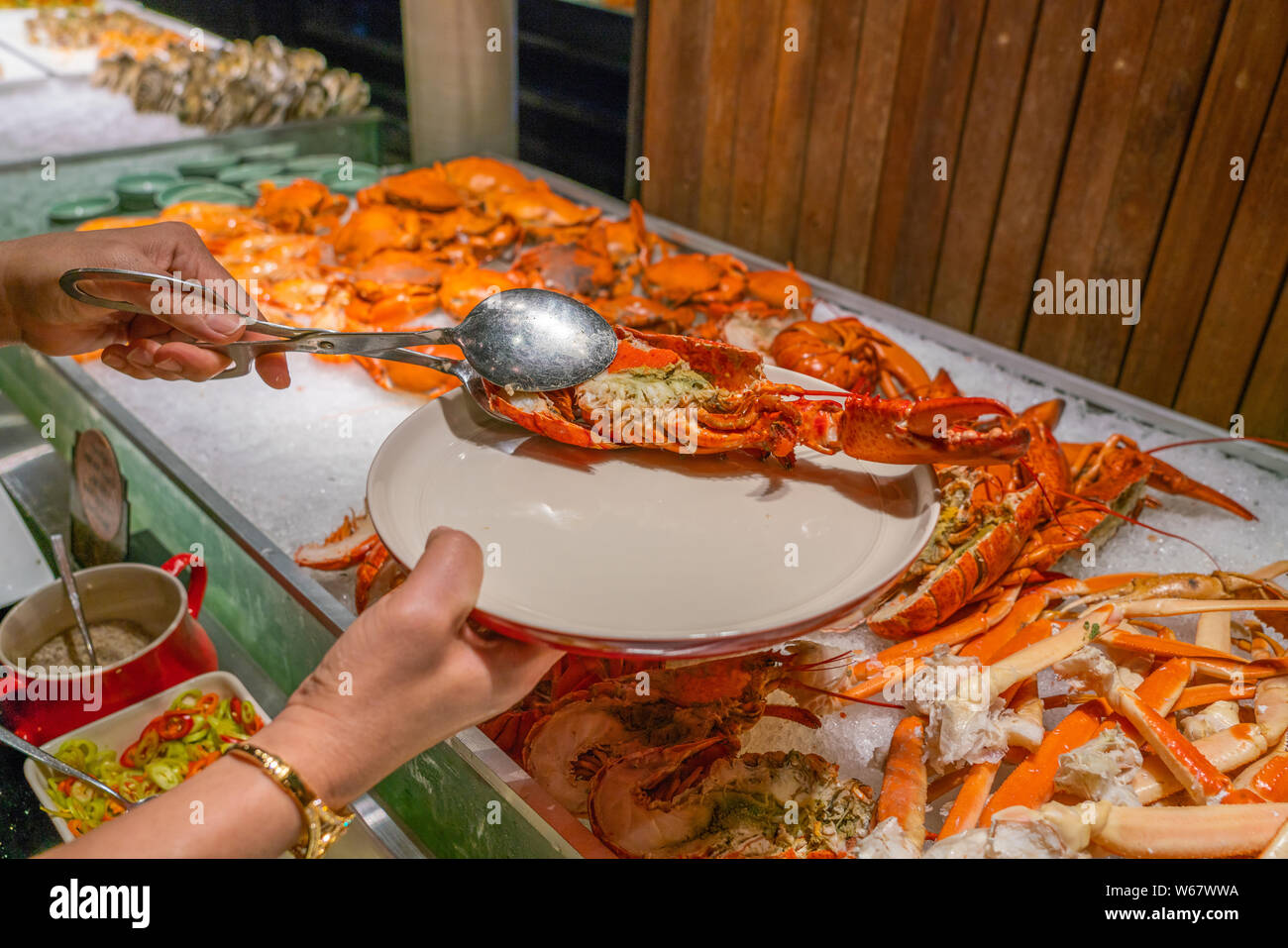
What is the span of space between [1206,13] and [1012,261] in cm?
71

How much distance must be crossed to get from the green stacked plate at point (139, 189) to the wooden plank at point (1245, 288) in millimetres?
3348

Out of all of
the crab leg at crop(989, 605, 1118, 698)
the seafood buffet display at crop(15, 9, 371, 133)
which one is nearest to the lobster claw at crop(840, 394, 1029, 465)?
the crab leg at crop(989, 605, 1118, 698)

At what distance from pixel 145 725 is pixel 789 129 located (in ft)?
7.92

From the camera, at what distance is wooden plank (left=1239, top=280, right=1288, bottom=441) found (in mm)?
2061

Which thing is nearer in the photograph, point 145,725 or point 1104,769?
point 1104,769

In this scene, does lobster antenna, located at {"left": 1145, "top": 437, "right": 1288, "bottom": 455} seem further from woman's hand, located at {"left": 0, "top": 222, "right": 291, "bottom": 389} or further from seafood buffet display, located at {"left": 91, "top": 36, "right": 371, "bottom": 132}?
seafood buffet display, located at {"left": 91, "top": 36, "right": 371, "bottom": 132}

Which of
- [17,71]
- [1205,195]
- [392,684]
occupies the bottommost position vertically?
[17,71]

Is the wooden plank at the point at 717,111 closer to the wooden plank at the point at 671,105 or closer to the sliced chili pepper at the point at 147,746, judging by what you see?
the wooden plank at the point at 671,105

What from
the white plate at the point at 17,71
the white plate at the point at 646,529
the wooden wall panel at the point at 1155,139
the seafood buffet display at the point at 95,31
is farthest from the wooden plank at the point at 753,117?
the white plate at the point at 17,71

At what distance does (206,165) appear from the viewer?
3.67 metres

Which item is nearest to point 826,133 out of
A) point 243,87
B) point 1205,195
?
point 1205,195

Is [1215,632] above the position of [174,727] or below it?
above

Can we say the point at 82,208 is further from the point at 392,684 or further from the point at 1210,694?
the point at 1210,694

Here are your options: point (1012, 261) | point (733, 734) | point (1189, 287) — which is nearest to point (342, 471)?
point (733, 734)
